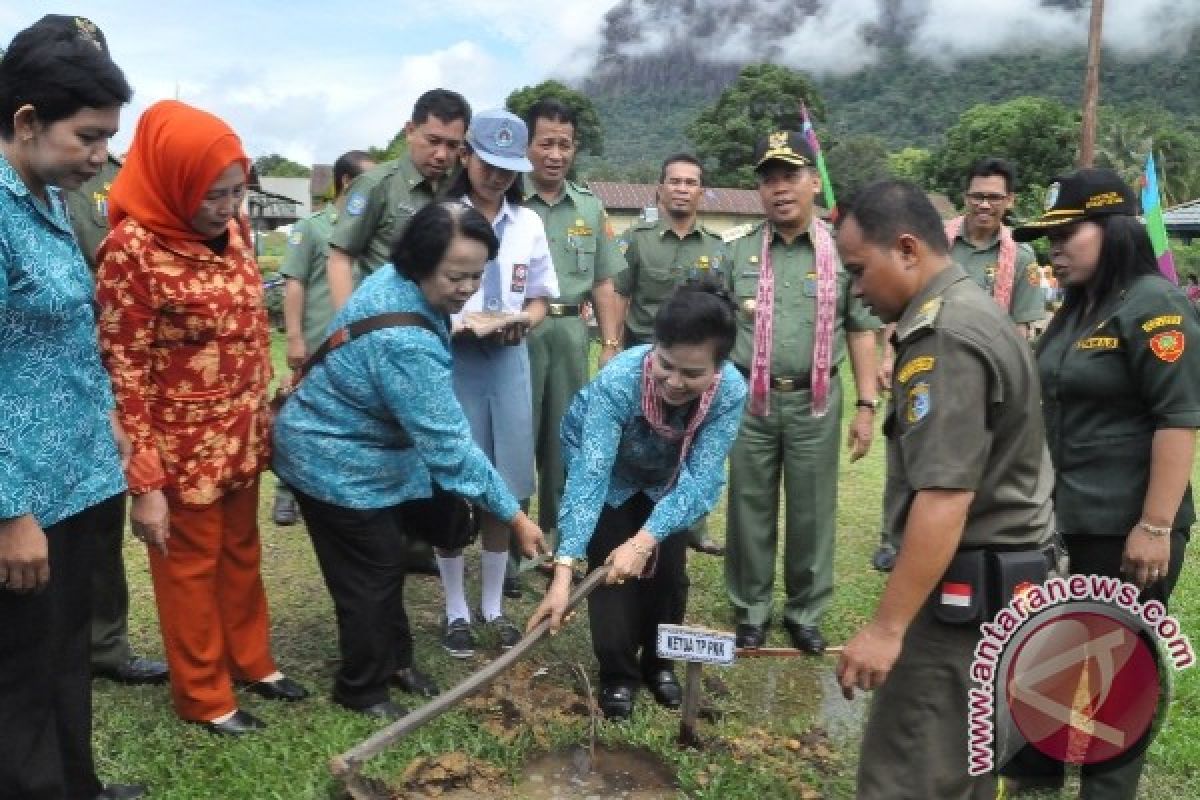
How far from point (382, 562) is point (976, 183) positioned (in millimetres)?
3569

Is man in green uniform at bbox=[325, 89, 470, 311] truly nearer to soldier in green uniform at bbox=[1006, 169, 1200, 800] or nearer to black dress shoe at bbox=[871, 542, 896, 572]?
soldier in green uniform at bbox=[1006, 169, 1200, 800]

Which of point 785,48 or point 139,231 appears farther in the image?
point 785,48

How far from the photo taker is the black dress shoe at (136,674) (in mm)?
3512

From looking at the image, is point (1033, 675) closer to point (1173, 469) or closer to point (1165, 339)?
point (1173, 469)

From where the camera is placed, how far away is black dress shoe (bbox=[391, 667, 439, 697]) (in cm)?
357

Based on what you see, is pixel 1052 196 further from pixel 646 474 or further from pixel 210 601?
pixel 210 601

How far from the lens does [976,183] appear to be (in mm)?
5121

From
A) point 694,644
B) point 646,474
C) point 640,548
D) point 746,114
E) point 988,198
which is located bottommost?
point 694,644

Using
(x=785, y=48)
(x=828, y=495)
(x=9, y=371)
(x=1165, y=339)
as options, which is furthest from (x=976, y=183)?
(x=785, y=48)

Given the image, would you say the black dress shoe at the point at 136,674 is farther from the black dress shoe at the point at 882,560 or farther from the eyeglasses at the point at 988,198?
the eyeglasses at the point at 988,198

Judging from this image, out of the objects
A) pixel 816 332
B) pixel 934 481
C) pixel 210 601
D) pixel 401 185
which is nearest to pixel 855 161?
pixel 816 332

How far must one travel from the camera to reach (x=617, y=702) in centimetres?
349

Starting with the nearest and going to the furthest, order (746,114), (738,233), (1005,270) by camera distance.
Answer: (738,233) < (1005,270) < (746,114)

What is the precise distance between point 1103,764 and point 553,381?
2.66m
